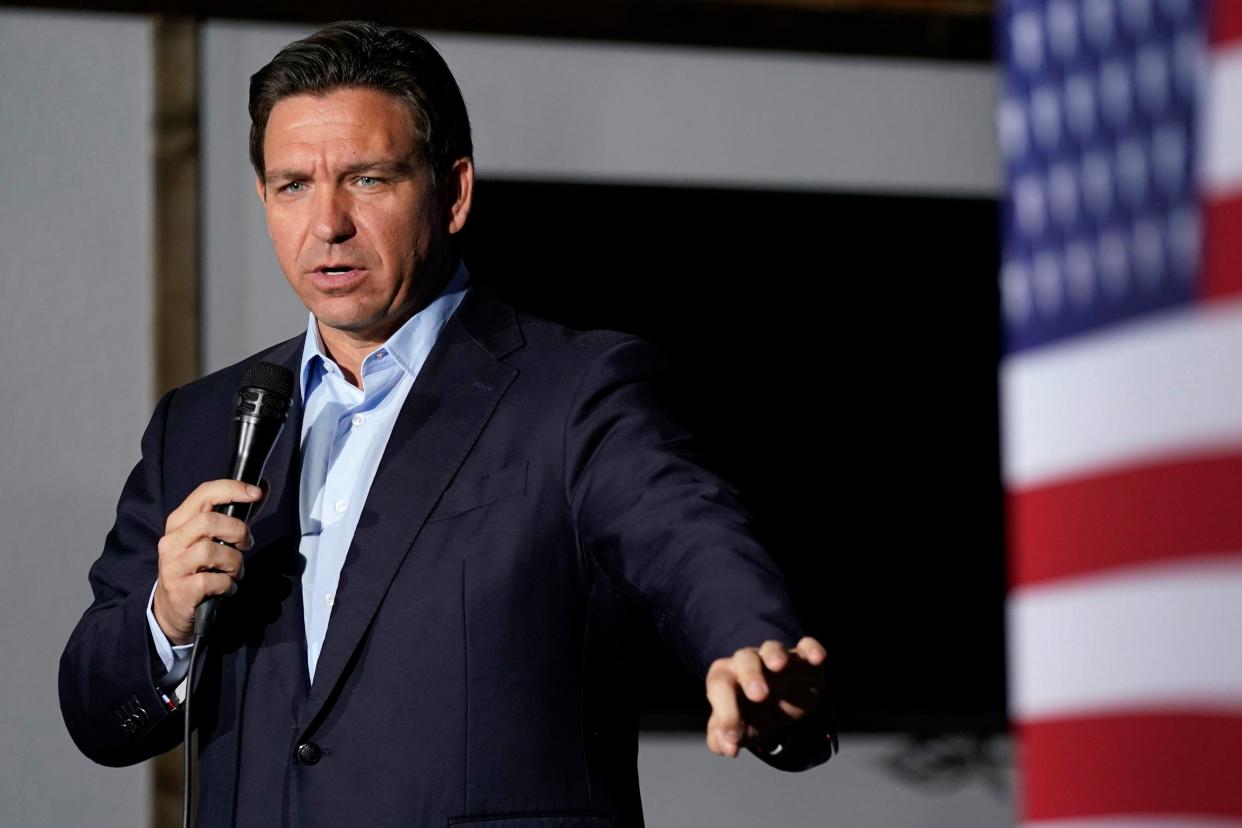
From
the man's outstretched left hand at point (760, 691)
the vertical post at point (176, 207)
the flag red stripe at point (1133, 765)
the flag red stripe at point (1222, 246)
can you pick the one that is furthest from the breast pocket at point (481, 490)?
the vertical post at point (176, 207)

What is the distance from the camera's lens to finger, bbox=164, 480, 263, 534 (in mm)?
1450

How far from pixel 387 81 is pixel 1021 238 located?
73 cm

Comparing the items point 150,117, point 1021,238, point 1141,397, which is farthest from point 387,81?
point 150,117

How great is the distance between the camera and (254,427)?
1.54 metres

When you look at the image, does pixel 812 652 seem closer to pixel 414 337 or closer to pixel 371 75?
pixel 414 337

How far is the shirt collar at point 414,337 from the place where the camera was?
5.64 ft

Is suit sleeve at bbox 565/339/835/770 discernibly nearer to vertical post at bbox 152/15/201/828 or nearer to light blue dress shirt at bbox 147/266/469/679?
light blue dress shirt at bbox 147/266/469/679

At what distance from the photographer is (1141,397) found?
1.22m

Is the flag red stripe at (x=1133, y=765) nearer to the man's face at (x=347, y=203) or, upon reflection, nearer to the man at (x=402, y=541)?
the man at (x=402, y=541)

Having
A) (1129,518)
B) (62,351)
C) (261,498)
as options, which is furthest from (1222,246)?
(62,351)

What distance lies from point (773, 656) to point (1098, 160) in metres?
0.44

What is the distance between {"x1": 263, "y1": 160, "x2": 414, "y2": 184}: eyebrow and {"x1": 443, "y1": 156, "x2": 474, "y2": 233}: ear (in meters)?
0.10

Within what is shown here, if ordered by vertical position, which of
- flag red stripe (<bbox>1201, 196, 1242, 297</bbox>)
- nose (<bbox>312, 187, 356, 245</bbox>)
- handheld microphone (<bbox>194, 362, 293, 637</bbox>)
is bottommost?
handheld microphone (<bbox>194, 362, 293, 637</bbox>)

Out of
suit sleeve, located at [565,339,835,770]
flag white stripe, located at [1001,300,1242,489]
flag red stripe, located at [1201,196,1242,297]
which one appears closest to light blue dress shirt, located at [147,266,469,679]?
suit sleeve, located at [565,339,835,770]
